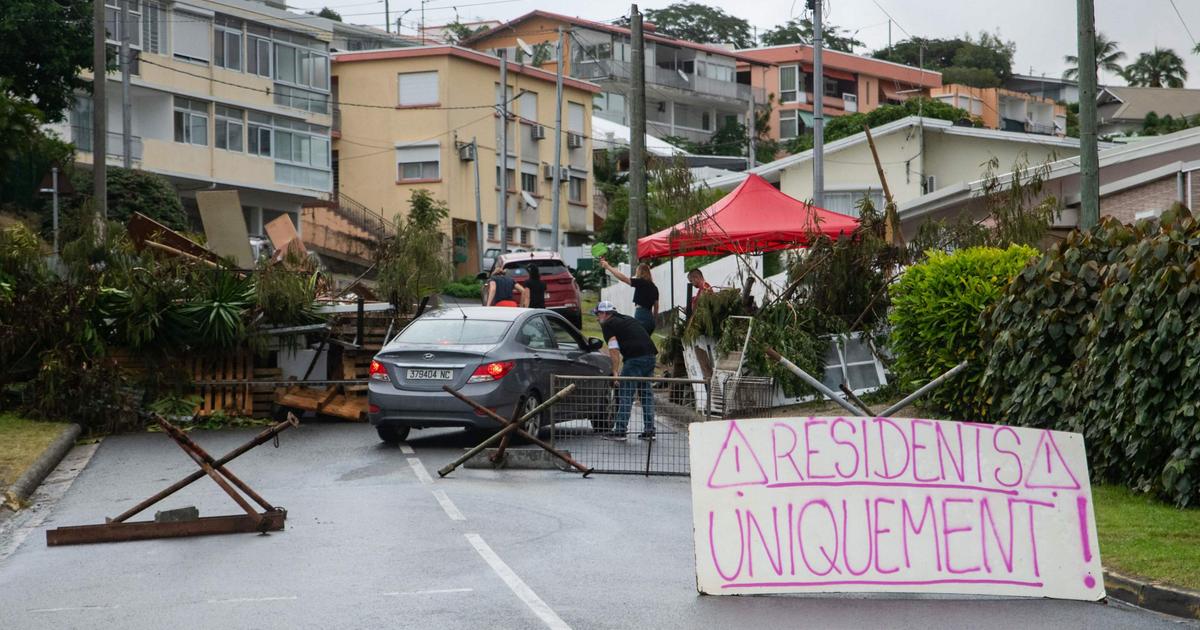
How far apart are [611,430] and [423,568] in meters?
5.46

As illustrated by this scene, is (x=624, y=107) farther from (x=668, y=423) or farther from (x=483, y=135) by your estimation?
(x=668, y=423)

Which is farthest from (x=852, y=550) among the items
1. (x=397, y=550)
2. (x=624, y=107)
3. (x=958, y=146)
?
(x=624, y=107)

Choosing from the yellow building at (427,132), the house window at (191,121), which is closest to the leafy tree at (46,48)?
the house window at (191,121)

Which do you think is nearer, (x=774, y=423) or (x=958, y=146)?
(x=774, y=423)

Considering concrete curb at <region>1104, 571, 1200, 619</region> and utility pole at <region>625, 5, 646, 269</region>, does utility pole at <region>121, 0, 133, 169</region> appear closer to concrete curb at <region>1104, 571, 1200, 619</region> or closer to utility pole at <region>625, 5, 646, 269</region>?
utility pole at <region>625, 5, 646, 269</region>

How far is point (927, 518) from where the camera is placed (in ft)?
28.6

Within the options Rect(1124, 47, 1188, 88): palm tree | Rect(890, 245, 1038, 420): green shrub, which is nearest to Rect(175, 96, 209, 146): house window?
Rect(890, 245, 1038, 420): green shrub

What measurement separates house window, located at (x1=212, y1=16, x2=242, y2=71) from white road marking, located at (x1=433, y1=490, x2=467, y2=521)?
42519 millimetres

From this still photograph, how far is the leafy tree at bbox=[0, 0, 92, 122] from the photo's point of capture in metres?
37.9

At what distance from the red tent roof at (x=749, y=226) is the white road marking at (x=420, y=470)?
6949 millimetres

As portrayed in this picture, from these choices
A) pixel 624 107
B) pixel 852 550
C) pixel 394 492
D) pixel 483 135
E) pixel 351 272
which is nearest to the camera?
pixel 852 550

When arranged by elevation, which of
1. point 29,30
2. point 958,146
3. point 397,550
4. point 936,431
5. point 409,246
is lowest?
point 397,550

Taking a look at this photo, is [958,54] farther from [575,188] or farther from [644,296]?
[644,296]

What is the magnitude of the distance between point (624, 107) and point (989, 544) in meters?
81.3
